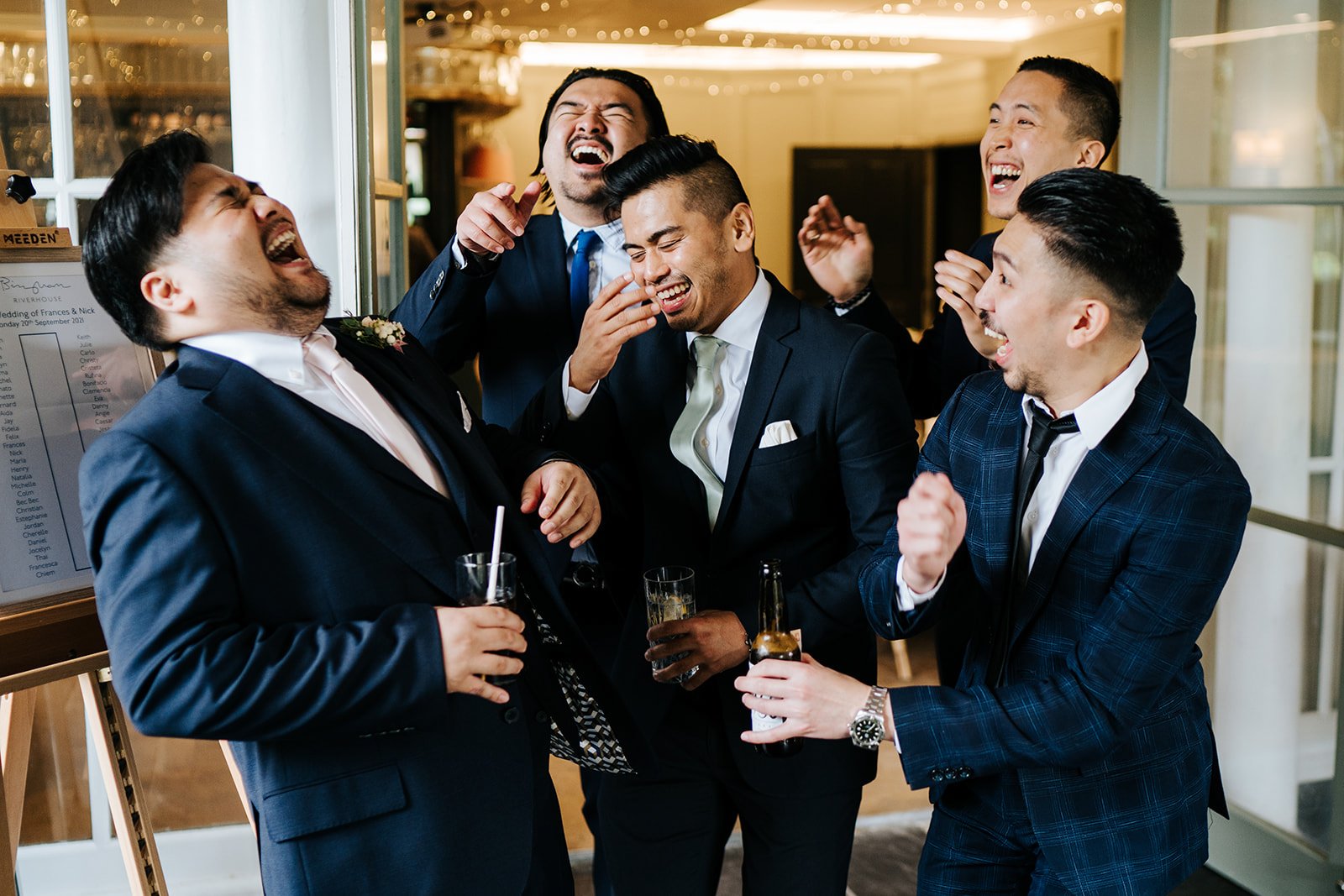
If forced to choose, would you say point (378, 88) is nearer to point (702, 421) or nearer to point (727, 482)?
point (702, 421)

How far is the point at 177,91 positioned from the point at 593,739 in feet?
6.24

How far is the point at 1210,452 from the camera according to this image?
156cm

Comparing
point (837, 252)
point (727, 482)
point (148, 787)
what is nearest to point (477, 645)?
point (727, 482)

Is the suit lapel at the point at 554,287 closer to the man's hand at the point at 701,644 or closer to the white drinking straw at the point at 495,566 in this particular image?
the man's hand at the point at 701,644

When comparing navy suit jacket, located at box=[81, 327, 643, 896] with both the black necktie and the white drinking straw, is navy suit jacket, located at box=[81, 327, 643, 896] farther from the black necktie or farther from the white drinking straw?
the black necktie

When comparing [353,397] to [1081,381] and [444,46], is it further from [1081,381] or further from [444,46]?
[444,46]

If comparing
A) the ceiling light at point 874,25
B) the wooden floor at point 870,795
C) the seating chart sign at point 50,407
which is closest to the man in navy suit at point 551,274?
the seating chart sign at point 50,407

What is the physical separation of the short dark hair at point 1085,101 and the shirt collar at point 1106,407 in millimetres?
1059

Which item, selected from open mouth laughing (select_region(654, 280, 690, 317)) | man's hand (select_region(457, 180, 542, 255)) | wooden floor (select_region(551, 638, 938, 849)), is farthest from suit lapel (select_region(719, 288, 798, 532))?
wooden floor (select_region(551, 638, 938, 849))

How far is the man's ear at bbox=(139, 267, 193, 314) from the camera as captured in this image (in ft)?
5.07

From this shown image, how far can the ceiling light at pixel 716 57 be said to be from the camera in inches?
367

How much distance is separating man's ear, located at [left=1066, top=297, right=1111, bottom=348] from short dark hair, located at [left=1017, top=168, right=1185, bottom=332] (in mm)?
21

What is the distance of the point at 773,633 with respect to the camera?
1784 mm

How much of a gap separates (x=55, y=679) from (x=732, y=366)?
1.22 metres
